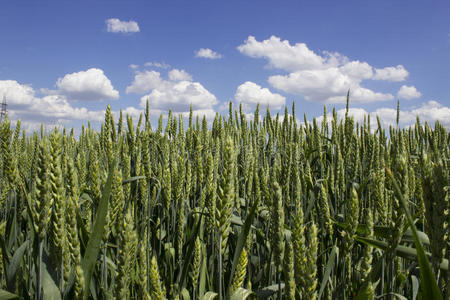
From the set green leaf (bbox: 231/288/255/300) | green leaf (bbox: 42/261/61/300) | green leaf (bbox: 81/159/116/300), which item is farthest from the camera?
green leaf (bbox: 231/288/255/300)

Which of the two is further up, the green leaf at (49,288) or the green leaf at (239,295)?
the green leaf at (49,288)

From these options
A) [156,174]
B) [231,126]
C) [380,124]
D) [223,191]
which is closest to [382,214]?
[223,191]

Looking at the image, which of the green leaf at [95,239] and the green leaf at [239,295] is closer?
the green leaf at [95,239]

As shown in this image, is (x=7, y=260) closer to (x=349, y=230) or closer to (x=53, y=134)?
(x=53, y=134)

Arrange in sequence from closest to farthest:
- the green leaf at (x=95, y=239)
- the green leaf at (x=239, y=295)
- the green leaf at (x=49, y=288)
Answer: the green leaf at (x=95, y=239), the green leaf at (x=49, y=288), the green leaf at (x=239, y=295)

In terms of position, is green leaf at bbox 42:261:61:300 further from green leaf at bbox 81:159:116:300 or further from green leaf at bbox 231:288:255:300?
green leaf at bbox 231:288:255:300

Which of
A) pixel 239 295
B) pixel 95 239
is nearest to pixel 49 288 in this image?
pixel 95 239

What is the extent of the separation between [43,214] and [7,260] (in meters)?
0.73

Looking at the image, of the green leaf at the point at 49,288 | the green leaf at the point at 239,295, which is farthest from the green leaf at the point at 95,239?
the green leaf at the point at 239,295

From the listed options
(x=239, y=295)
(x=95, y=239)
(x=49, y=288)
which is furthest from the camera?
A: (x=239, y=295)

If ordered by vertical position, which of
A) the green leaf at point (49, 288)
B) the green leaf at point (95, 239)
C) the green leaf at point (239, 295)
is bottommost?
the green leaf at point (239, 295)

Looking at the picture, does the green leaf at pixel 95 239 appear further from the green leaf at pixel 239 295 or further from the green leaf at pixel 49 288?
the green leaf at pixel 239 295

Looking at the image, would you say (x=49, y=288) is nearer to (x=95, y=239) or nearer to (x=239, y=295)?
(x=95, y=239)

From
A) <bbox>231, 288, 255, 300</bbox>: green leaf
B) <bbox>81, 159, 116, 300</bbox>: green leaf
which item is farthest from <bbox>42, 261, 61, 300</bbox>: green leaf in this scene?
<bbox>231, 288, 255, 300</bbox>: green leaf
